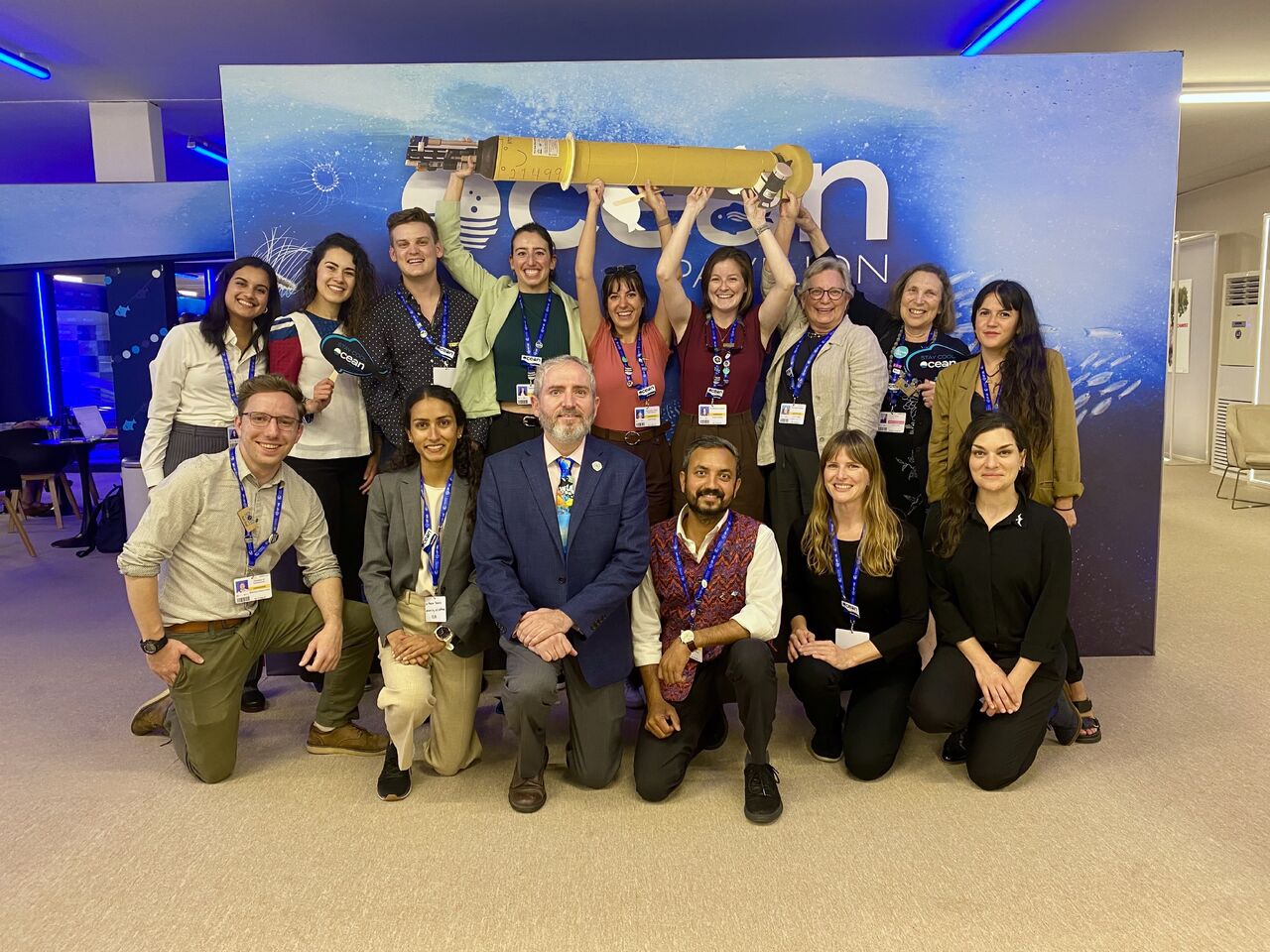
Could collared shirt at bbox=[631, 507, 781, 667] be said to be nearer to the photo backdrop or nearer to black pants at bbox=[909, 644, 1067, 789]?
black pants at bbox=[909, 644, 1067, 789]

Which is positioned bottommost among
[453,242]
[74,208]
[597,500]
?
[597,500]

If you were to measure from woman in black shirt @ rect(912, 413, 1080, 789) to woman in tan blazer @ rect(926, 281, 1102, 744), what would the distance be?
43 centimetres

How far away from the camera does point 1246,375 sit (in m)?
9.41

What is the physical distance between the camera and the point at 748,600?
282 cm

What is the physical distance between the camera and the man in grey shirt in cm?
280

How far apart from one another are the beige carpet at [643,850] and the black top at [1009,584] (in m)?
0.48

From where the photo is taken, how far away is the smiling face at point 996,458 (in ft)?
9.14

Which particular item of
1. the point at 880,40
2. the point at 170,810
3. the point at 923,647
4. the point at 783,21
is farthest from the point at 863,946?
the point at 880,40

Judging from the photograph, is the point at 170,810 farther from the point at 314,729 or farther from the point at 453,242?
the point at 453,242

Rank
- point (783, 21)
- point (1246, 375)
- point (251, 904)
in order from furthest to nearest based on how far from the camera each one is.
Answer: point (1246, 375), point (783, 21), point (251, 904)

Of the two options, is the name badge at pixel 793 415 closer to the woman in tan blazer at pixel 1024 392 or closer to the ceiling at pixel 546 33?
the woman in tan blazer at pixel 1024 392

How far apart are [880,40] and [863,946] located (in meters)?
5.86

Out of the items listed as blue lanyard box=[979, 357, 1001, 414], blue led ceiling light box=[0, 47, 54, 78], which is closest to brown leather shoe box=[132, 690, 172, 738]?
blue lanyard box=[979, 357, 1001, 414]

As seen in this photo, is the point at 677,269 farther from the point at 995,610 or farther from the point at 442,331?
the point at 995,610
